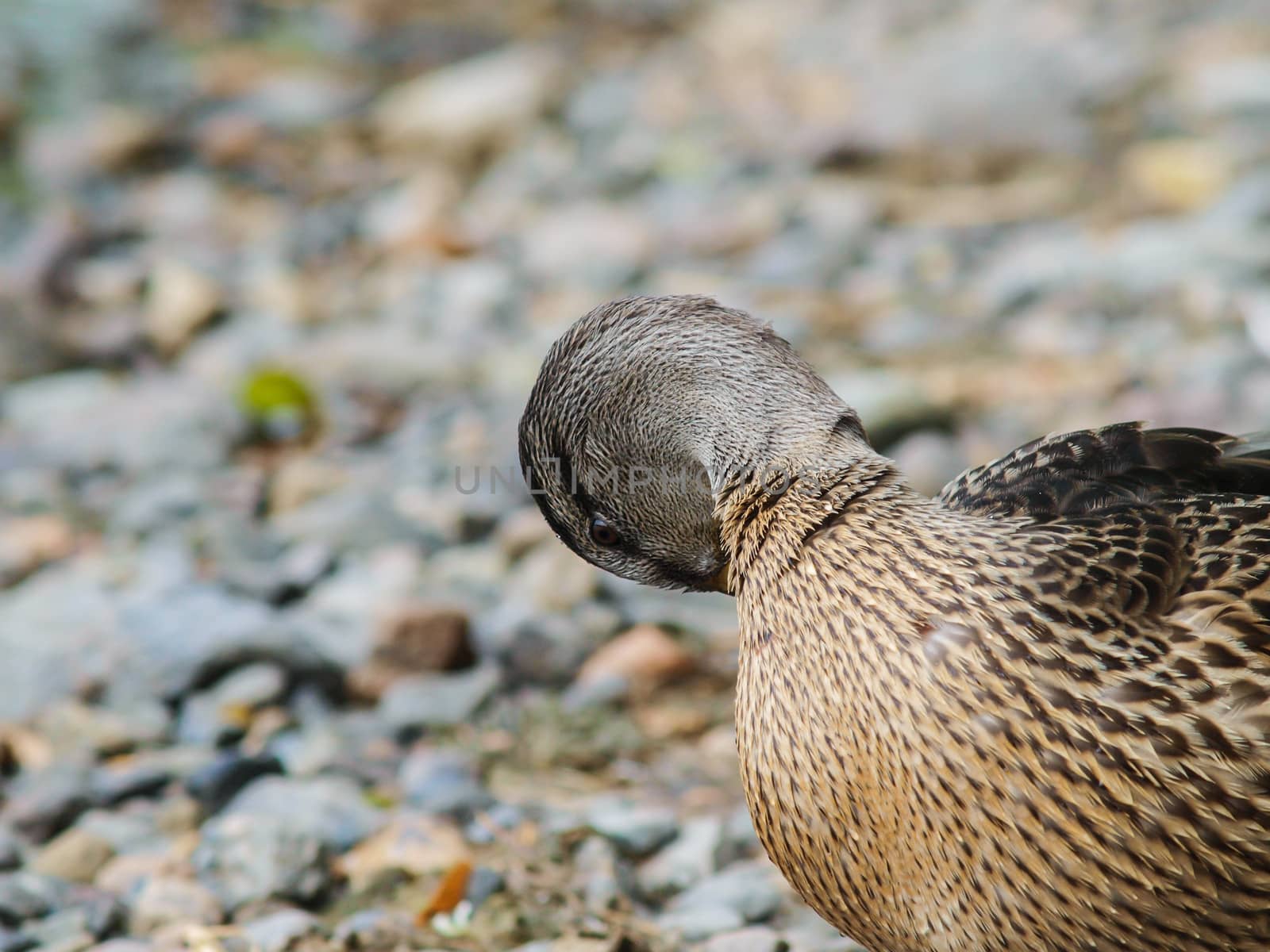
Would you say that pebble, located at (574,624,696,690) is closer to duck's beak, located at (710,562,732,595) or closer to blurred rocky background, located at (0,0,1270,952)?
blurred rocky background, located at (0,0,1270,952)

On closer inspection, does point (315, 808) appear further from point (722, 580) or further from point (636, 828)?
point (722, 580)

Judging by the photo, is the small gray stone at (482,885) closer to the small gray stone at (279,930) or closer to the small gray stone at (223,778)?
the small gray stone at (279,930)

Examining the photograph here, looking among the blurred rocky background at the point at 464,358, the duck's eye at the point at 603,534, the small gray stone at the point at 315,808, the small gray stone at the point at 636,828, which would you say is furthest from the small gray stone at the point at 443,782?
the duck's eye at the point at 603,534

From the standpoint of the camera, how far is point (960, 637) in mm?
2572

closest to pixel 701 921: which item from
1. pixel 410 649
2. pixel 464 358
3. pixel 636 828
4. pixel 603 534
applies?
pixel 636 828

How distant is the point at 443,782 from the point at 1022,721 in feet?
6.10

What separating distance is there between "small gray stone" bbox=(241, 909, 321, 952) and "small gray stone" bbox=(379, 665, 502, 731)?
1.01 metres

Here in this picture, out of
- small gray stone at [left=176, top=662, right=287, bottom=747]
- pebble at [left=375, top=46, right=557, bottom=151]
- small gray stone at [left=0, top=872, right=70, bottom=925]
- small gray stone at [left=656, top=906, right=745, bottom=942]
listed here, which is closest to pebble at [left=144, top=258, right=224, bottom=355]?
pebble at [left=375, top=46, right=557, bottom=151]

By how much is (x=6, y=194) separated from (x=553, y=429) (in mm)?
6961

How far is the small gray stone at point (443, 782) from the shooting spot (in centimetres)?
384

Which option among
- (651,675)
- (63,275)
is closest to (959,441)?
(651,675)

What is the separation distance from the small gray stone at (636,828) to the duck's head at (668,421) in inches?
33.1

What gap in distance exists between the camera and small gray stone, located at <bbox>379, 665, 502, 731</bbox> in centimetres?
431

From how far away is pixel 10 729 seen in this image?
13.9 ft
